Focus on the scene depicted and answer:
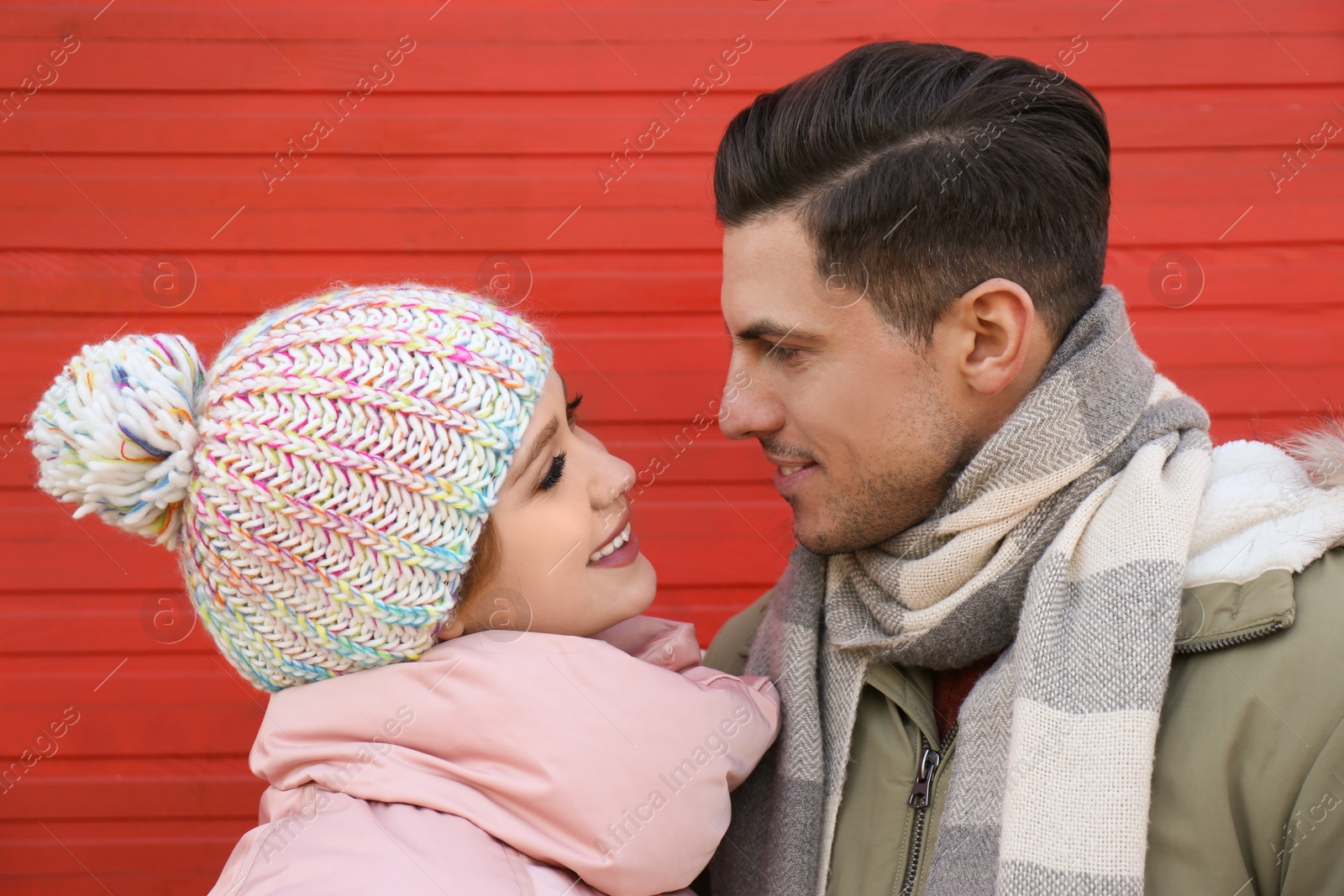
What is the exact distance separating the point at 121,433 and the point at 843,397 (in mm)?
1220

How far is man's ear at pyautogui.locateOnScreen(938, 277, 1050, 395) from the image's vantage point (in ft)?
5.54

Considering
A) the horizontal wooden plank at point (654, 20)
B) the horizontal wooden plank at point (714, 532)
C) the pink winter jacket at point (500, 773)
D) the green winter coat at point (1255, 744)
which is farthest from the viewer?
the horizontal wooden plank at point (714, 532)

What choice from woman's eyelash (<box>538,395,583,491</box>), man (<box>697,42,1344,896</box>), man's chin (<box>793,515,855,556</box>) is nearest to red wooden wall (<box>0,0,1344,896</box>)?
man (<box>697,42,1344,896</box>)

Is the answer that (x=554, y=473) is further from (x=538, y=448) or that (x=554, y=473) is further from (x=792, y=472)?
(x=792, y=472)

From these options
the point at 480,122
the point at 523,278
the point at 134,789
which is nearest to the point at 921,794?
the point at 523,278

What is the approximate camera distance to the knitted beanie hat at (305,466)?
1477mm

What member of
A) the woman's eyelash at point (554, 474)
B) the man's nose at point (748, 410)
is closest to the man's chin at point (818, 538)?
the man's nose at point (748, 410)

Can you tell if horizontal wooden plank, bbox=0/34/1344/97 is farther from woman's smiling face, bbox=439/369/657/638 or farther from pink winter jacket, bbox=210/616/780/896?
pink winter jacket, bbox=210/616/780/896

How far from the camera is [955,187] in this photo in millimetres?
1728

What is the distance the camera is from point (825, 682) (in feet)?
5.99

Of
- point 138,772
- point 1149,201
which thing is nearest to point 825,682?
point 1149,201

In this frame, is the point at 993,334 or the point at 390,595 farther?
the point at 993,334

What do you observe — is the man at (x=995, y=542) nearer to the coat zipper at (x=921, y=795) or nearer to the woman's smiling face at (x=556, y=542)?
the coat zipper at (x=921, y=795)

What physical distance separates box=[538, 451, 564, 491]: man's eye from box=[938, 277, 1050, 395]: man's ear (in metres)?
0.75
